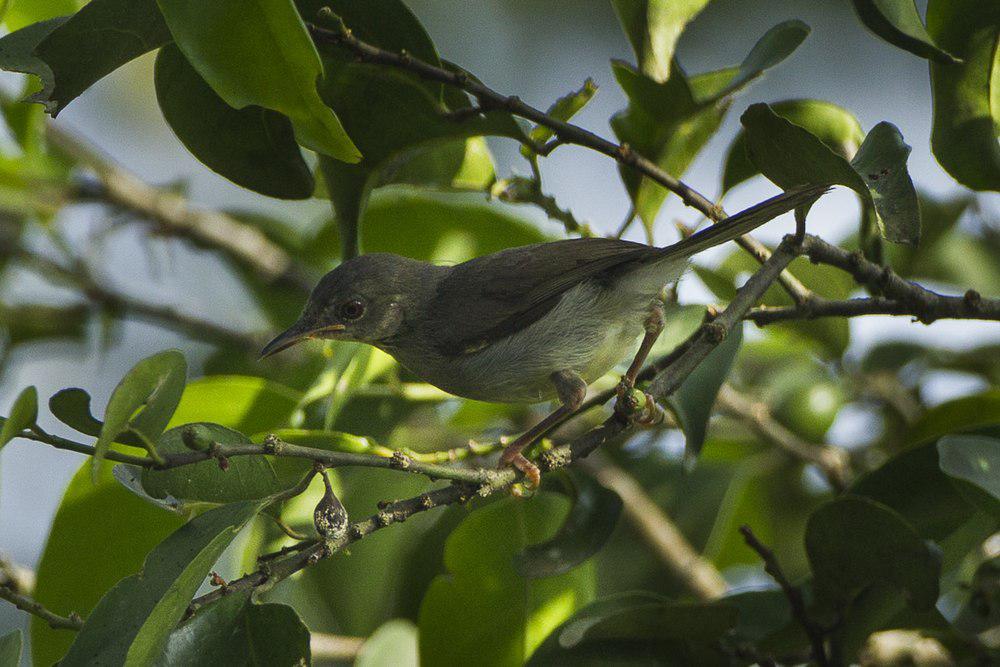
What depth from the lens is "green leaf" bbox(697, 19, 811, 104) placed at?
2.57 metres

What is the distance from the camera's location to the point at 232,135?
249cm

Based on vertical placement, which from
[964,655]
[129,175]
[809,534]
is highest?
[129,175]

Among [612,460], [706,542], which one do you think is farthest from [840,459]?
[612,460]

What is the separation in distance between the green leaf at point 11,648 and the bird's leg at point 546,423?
1.14m

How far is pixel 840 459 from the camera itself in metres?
3.90

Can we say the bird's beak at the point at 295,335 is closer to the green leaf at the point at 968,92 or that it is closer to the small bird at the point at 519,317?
the small bird at the point at 519,317

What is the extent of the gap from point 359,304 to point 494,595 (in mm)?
1191

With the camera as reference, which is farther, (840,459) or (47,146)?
(47,146)

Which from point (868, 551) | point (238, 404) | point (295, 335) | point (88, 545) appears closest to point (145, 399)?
point (88, 545)

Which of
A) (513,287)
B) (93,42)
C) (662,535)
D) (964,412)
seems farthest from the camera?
(662,535)

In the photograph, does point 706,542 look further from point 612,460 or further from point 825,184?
point 825,184

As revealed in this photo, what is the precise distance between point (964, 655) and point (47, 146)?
15.6 ft

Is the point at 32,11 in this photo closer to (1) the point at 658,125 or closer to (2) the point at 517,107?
(2) the point at 517,107

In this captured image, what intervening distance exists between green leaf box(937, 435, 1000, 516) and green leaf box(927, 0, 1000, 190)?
0.72 m
